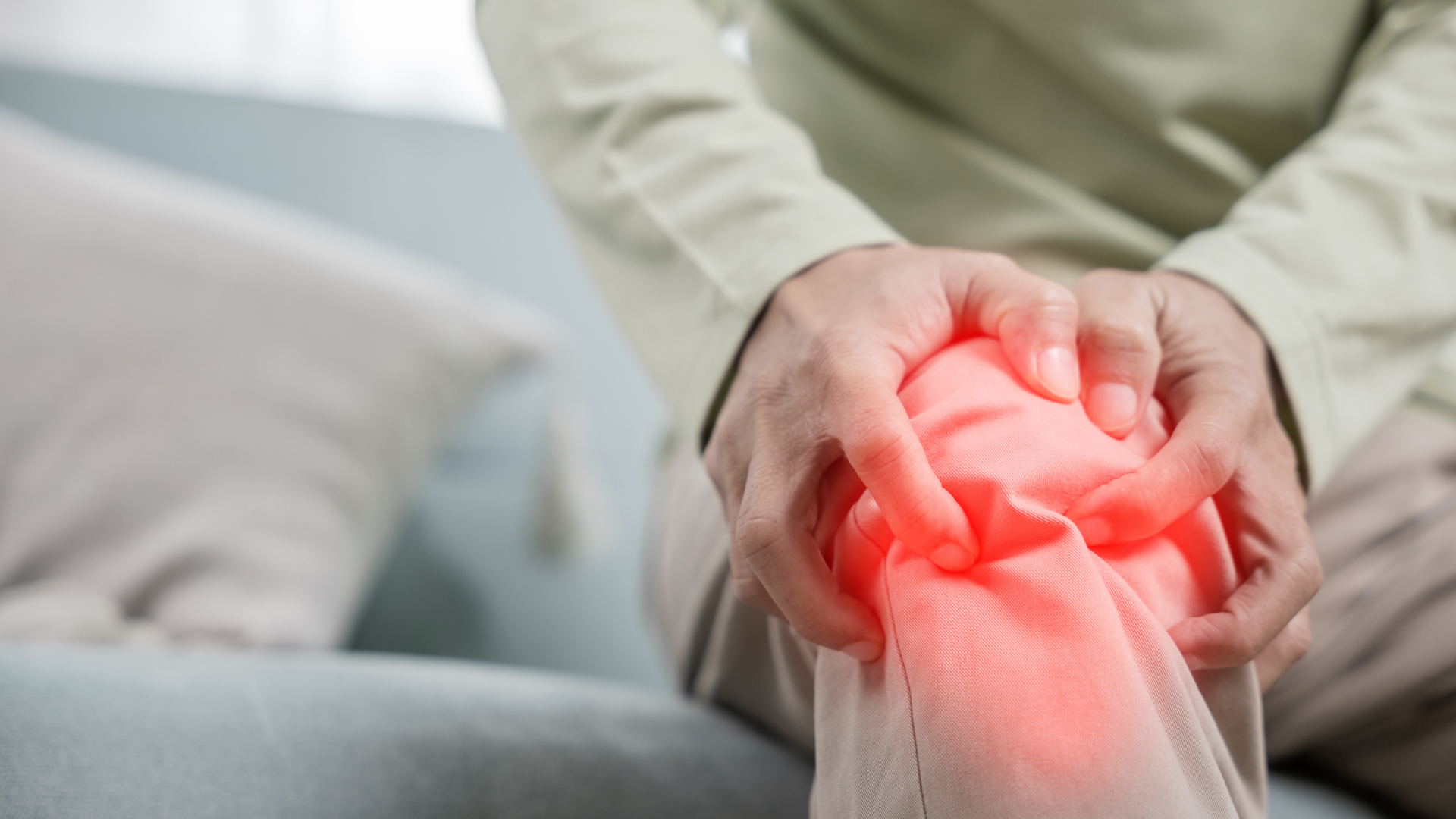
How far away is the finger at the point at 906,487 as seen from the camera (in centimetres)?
26

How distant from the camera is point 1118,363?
0.30 m

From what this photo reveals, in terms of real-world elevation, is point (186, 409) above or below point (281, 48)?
below

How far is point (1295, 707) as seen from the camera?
39 centimetres

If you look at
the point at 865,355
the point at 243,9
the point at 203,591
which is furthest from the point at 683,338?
the point at 243,9

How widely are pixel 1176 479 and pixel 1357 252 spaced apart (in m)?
0.20

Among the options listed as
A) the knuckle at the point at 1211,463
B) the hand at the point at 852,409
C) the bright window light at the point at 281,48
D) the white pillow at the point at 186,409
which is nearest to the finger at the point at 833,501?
the hand at the point at 852,409

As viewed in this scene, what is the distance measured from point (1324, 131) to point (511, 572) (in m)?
0.78

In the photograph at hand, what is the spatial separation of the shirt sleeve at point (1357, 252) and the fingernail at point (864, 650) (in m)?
0.22

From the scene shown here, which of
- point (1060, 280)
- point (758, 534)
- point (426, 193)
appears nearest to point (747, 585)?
point (758, 534)

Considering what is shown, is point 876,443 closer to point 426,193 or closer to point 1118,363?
point 1118,363

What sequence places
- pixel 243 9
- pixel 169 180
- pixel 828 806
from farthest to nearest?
pixel 243 9 < pixel 169 180 < pixel 828 806

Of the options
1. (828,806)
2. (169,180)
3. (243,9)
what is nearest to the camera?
(828,806)

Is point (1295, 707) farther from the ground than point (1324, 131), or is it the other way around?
point (1324, 131)

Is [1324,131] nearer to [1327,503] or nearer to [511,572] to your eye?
[1327,503]
